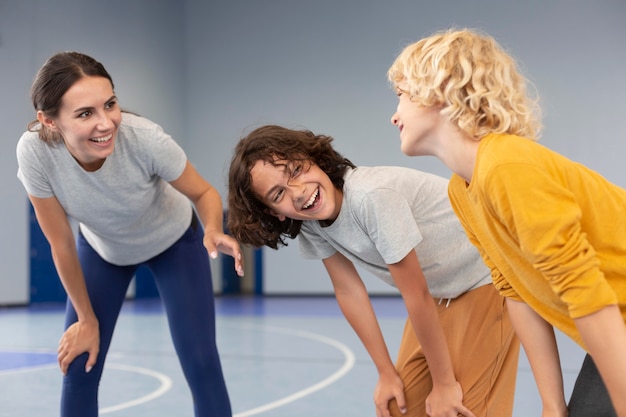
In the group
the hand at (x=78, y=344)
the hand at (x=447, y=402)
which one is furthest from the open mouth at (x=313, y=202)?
the hand at (x=78, y=344)

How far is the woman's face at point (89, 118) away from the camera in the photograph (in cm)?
277

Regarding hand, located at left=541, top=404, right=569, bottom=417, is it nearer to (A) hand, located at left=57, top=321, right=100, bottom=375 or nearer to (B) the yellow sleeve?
(B) the yellow sleeve

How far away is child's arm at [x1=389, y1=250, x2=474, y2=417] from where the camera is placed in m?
2.36

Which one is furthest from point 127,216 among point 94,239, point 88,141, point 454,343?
point 454,343

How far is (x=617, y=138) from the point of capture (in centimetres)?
1066

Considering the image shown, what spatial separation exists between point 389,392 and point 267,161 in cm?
89

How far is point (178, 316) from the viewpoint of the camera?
3070 mm

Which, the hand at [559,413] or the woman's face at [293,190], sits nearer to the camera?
the hand at [559,413]

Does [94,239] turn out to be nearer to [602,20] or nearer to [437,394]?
[437,394]

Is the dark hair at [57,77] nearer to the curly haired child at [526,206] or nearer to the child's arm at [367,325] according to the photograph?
the child's arm at [367,325]

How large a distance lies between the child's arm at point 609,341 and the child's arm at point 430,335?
2.67 feet

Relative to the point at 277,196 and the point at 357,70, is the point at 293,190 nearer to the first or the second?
the point at 277,196

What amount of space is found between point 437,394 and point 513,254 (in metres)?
0.85

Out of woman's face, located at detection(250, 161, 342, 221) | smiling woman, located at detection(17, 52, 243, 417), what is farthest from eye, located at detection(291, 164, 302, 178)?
smiling woman, located at detection(17, 52, 243, 417)
